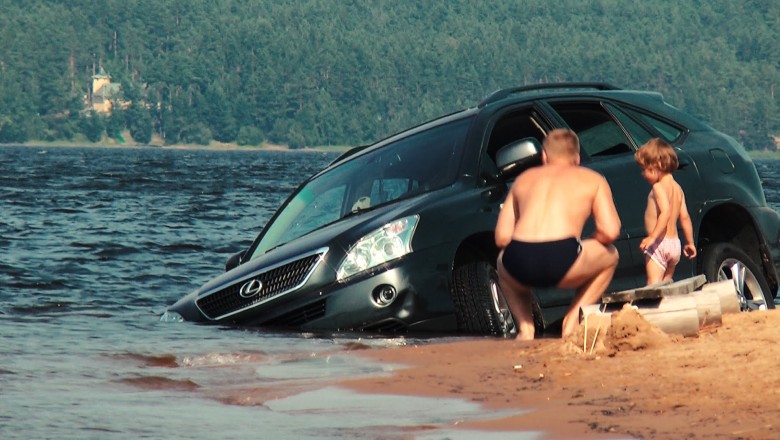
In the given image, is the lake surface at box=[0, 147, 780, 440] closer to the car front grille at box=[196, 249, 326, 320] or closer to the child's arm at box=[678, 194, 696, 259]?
the car front grille at box=[196, 249, 326, 320]

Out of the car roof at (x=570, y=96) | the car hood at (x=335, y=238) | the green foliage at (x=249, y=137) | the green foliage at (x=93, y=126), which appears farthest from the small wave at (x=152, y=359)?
the green foliage at (x=93, y=126)

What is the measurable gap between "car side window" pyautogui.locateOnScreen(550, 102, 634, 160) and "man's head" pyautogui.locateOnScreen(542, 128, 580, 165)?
6.08ft

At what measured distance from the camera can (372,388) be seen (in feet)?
23.4

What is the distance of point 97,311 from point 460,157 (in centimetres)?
500

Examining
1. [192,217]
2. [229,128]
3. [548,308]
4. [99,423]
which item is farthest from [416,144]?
[229,128]

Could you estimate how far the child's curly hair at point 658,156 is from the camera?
9.03 metres

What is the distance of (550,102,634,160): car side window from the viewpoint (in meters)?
9.82

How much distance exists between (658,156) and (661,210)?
311 mm

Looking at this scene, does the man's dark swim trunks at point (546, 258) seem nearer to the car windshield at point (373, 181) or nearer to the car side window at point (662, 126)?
the car windshield at point (373, 181)

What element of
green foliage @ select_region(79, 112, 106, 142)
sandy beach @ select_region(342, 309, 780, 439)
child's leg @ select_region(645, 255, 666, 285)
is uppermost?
green foliage @ select_region(79, 112, 106, 142)

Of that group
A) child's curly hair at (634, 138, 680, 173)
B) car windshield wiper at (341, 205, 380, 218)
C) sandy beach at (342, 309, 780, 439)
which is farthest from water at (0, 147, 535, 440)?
child's curly hair at (634, 138, 680, 173)

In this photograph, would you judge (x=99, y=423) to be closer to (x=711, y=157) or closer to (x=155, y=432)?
(x=155, y=432)

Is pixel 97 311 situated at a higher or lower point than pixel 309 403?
higher

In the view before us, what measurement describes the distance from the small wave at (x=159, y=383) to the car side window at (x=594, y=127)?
3.18 m
